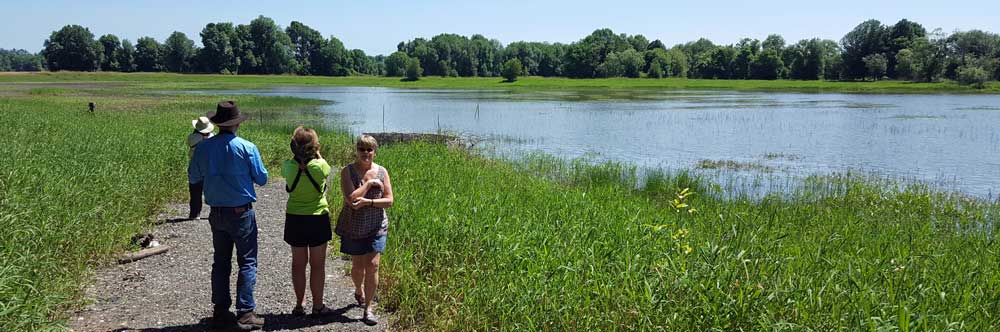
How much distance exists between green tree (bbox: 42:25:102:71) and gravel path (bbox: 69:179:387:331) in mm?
145967

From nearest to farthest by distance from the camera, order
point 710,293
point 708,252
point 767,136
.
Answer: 1. point 710,293
2. point 708,252
3. point 767,136

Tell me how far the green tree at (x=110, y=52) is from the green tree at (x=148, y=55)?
3436mm

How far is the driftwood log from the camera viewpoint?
7.43 metres

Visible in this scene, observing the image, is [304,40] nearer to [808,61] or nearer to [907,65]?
[808,61]

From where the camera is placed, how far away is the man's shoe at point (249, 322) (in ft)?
18.0

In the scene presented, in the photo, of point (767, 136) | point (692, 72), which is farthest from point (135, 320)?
point (692, 72)

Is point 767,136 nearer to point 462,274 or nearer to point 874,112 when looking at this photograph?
point 874,112

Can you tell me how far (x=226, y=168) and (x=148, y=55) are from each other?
14818 centimetres

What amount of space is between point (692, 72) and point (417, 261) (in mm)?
135136

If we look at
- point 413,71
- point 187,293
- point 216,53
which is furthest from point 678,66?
point 187,293

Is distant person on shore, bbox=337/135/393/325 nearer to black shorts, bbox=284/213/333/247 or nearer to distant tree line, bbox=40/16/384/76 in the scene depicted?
black shorts, bbox=284/213/333/247

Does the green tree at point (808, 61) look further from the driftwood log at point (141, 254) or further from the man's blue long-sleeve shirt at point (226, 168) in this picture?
the man's blue long-sleeve shirt at point (226, 168)

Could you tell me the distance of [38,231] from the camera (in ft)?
20.9

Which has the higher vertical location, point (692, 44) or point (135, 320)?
point (692, 44)
